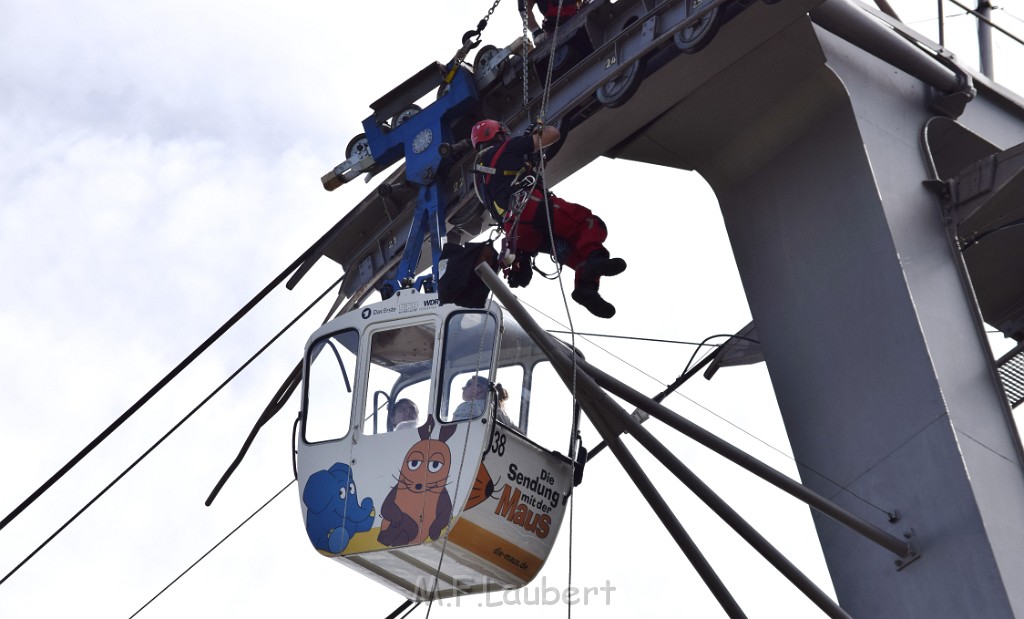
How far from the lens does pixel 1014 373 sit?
13.0 m

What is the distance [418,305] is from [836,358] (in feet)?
10.0

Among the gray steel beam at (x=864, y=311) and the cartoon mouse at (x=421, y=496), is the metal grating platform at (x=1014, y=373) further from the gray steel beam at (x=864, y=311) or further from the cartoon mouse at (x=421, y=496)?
the cartoon mouse at (x=421, y=496)

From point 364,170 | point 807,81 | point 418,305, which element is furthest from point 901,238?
point 364,170

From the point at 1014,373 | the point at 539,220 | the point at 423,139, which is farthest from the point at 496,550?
the point at 1014,373

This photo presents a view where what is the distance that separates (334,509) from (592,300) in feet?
8.42

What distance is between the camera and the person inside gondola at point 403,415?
11.8 metres

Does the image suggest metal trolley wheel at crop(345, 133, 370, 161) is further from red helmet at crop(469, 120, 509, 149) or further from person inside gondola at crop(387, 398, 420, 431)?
person inside gondola at crop(387, 398, 420, 431)

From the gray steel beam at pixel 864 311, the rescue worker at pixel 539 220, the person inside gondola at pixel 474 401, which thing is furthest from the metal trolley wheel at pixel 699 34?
the person inside gondola at pixel 474 401

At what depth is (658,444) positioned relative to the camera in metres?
9.86

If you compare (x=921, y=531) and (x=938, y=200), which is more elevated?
(x=938, y=200)

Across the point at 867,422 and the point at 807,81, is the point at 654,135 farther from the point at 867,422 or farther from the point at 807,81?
the point at 867,422

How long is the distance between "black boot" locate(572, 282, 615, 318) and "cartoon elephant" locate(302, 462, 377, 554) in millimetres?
2164

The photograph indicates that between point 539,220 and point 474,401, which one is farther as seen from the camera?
point 474,401

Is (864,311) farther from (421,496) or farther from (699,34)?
(421,496)
